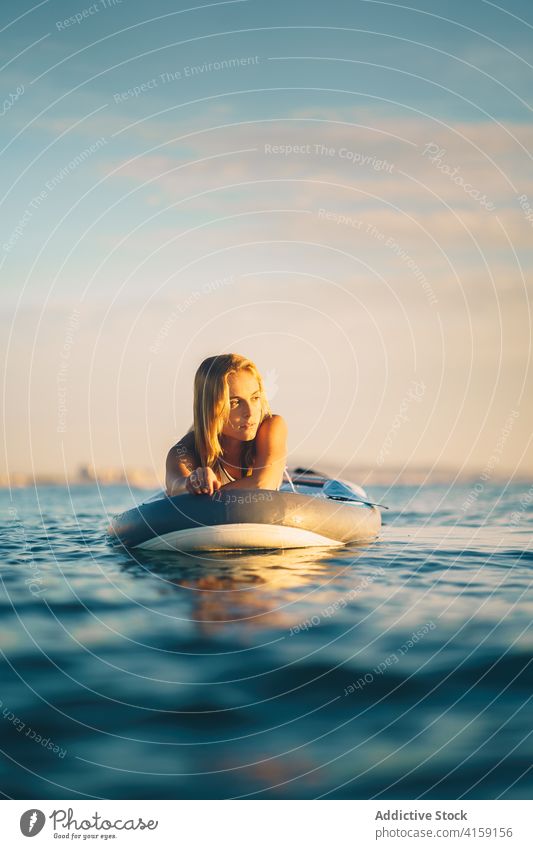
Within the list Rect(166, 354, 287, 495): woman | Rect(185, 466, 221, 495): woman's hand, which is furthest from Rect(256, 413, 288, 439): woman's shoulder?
Rect(185, 466, 221, 495): woman's hand

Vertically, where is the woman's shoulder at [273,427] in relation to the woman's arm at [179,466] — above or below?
above

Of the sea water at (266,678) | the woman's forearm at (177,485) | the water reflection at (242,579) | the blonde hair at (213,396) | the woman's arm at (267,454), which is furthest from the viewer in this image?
the woman's forearm at (177,485)

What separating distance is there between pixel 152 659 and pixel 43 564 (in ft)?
14.1

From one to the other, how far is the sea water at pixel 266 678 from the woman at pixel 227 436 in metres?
0.91

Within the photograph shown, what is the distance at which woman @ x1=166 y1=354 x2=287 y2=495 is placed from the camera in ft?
30.6

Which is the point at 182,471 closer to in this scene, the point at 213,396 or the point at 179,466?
the point at 179,466

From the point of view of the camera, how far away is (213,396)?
9.34 m

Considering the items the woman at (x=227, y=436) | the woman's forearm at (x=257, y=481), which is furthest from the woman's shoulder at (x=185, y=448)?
the woman's forearm at (x=257, y=481)

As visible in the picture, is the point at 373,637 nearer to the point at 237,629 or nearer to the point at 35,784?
the point at 237,629

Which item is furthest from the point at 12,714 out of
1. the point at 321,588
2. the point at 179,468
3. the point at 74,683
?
the point at 179,468

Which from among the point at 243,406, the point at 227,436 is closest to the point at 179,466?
the point at 227,436

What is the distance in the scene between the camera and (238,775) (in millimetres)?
4117

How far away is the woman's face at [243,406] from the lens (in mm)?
9383

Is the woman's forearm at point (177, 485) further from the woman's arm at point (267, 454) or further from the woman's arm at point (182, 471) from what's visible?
the woman's arm at point (267, 454)
